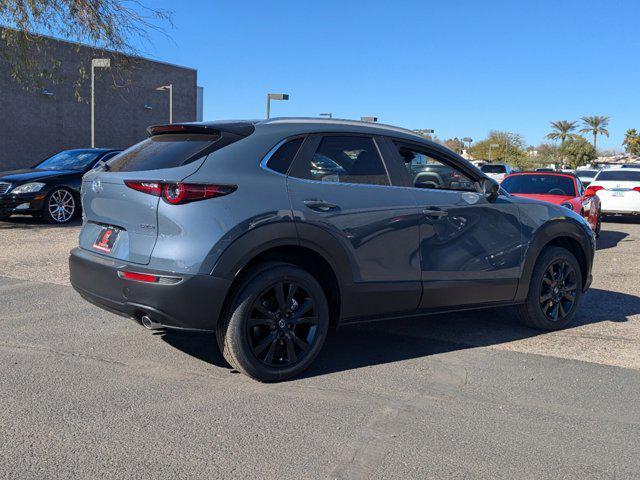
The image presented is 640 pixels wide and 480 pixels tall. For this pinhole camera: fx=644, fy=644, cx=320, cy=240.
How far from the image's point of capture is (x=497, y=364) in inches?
191

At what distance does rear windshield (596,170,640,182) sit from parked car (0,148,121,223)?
42.6 ft

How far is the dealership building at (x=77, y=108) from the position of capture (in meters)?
31.6

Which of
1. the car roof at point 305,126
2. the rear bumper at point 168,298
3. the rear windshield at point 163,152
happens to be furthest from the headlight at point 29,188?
the rear bumper at point 168,298

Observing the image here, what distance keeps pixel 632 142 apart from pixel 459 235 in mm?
87292

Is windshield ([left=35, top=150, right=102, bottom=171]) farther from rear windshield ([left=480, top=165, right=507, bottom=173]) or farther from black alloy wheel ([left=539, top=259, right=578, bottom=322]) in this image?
rear windshield ([left=480, top=165, right=507, bottom=173])

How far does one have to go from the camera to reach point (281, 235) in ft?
13.5

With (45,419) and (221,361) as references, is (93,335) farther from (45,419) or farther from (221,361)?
(45,419)

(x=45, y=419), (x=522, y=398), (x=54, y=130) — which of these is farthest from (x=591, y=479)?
(x=54, y=130)

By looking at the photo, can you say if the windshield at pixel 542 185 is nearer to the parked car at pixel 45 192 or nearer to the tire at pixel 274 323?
the parked car at pixel 45 192

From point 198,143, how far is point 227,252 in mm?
841

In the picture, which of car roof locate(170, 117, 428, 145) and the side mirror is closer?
car roof locate(170, 117, 428, 145)

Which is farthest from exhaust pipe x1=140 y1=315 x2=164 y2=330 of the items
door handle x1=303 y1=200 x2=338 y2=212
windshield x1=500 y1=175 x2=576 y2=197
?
windshield x1=500 y1=175 x2=576 y2=197

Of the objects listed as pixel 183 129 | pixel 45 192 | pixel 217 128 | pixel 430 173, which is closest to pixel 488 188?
pixel 430 173

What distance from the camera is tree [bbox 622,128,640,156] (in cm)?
8122
